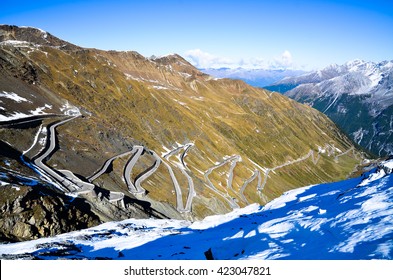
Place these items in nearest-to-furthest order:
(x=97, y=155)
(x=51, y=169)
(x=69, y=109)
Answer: (x=51, y=169) → (x=97, y=155) → (x=69, y=109)

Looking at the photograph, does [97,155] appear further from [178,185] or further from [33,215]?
[33,215]

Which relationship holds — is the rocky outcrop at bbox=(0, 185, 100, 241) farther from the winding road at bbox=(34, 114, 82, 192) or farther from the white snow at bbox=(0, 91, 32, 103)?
the white snow at bbox=(0, 91, 32, 103)

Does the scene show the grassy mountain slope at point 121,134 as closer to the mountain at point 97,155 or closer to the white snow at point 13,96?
the mountain at point 97,155

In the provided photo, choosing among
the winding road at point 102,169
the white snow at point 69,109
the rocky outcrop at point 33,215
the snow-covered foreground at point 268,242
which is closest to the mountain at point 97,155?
the rocky outcrop at point 33,215

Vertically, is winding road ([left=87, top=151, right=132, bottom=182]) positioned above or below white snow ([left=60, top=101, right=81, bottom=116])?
below

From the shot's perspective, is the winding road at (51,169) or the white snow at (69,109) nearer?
the winding road at (51,169)

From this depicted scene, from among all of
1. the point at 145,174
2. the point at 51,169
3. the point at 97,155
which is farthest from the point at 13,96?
the point at 145,174

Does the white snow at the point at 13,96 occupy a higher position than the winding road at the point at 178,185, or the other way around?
the white snow at the point at 13,96

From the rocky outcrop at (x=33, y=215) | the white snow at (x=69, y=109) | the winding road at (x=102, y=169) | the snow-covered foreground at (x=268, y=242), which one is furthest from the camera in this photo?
the white snow at (x=69, y=109)

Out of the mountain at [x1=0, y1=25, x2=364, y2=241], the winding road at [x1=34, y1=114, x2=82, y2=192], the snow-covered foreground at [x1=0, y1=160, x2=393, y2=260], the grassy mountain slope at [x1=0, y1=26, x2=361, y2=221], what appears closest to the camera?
the snow-covered foreground at [x1=0, y1=160, x2=393, y2=260]

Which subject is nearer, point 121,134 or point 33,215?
point 33,215

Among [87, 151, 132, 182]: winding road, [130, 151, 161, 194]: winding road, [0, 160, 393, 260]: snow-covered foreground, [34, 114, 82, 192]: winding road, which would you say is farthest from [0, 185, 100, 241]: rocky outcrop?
Result: [130, 151, 161, 194]: winding road
